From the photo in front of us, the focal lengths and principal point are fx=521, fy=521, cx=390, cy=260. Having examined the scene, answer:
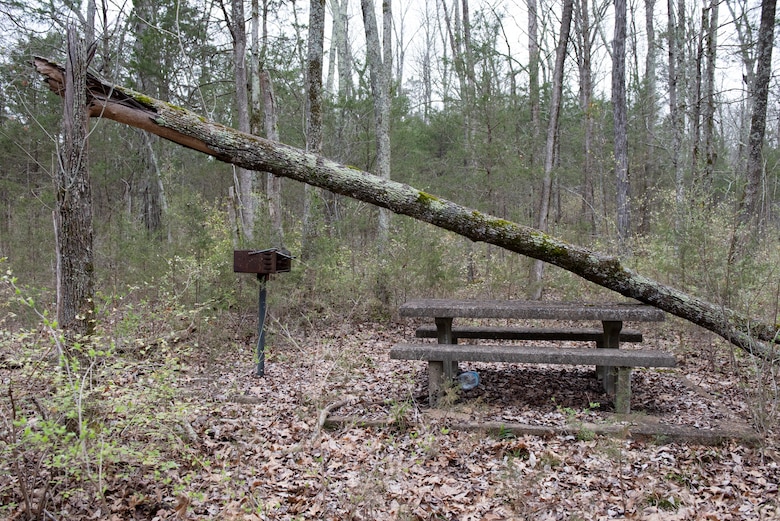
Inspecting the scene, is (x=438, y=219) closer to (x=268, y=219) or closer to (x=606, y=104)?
(x=268, y=219)

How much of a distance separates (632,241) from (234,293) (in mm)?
7503

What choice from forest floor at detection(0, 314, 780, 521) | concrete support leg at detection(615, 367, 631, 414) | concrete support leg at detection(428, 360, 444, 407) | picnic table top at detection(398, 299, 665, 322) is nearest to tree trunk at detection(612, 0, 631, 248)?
forest floor at detection(0, 314, 780, 521)

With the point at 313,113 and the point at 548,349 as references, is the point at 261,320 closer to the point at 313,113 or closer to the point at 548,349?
the point at 548,349

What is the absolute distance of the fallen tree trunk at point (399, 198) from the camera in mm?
4629

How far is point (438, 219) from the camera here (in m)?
5.19

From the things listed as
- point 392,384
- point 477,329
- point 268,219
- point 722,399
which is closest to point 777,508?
point 722,399

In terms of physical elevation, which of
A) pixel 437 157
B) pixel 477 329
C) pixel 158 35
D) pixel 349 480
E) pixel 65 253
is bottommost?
pixel 349 480

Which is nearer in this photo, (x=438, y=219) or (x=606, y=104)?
(x=438, y=219)

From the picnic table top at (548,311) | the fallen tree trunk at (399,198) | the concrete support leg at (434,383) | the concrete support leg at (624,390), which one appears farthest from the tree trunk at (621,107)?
the concrete support leg at (434,383)

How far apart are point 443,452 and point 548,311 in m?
1.52

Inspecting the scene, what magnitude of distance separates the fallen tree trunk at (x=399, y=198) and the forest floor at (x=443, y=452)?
760 millimetres

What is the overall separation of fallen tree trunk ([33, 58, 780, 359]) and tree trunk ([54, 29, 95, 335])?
1.50 ft

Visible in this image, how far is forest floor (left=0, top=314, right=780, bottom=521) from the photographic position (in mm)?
3260

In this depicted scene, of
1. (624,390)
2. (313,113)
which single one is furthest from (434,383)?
(313,113)
